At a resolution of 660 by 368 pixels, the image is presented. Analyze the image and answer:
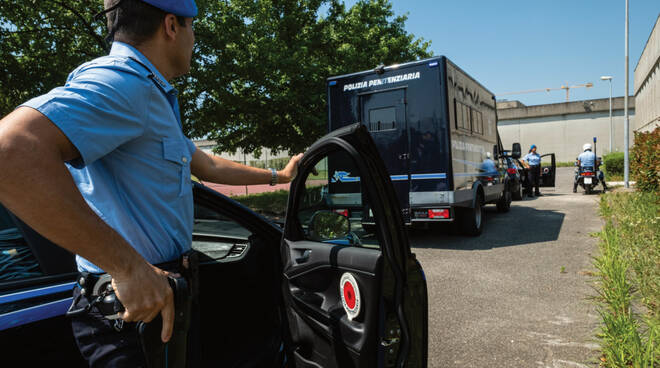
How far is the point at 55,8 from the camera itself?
10922 millimetres

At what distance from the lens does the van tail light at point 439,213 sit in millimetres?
6793

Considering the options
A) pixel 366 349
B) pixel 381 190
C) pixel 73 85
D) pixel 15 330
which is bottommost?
pixel 366 349

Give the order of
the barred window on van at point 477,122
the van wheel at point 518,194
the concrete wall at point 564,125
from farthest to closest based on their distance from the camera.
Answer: the concrete wall at point 564,125 < the van wheel at point 518,194 < the barred window on van at point 477,122

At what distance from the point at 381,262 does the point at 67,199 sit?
969 millimetres

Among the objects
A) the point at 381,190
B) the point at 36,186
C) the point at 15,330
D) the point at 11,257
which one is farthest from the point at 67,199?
the point at 381,190

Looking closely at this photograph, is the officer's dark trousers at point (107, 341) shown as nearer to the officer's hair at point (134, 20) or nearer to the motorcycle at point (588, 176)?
the officer's hair at point (134, 20)

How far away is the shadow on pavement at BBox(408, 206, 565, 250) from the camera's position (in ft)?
23.6

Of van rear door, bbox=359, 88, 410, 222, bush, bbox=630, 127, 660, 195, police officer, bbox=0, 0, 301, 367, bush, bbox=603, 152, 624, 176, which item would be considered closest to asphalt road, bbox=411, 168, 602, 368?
van rear door, bbox=359, 88, 410, 222

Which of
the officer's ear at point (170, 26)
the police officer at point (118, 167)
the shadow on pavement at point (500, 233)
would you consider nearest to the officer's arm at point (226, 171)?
the police officer at point (118, 167)

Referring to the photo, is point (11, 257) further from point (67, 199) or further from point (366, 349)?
point (366, 349)

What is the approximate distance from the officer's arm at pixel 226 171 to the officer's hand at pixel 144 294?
0.91m

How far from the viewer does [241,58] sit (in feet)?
40.5

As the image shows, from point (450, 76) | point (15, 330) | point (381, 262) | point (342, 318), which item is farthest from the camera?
point (450, 76)

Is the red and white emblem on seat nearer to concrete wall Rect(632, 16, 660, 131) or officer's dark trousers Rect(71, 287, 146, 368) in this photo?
officer's dark trousers Rect(71, 287, 146, 368)
